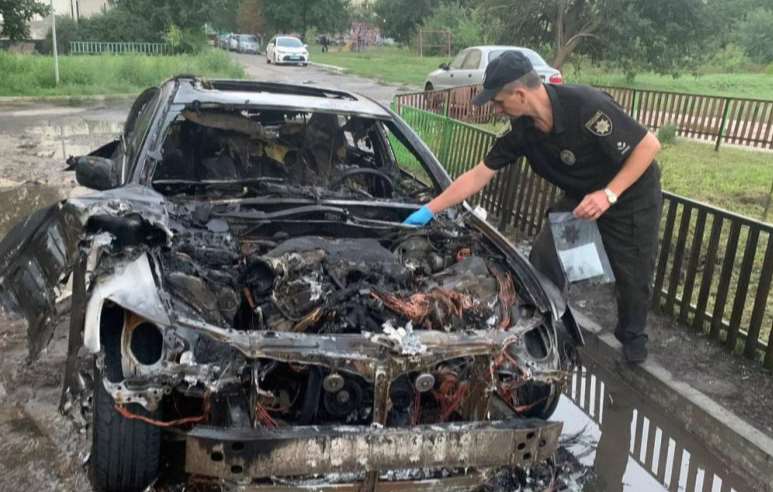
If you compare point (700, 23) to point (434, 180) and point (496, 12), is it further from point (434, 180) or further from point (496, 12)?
point (434, 180)

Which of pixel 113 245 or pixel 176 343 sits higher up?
pixel 113 245

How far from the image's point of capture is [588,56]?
2527 centimetres

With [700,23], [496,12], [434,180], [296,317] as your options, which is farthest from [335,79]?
[296,317]

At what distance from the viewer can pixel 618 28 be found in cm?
2262

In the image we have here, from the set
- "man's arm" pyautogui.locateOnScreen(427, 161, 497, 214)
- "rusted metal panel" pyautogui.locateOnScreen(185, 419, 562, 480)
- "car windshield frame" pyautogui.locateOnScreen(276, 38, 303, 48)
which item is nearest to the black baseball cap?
"man's arm" pyautogui.locateOnScreen(427, 161, 497, 214)

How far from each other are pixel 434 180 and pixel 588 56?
75.3 feet

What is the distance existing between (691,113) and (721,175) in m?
4.40

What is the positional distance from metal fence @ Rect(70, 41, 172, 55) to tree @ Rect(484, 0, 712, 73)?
41.6 ft

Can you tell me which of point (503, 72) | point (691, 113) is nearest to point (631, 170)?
point (503, 72)

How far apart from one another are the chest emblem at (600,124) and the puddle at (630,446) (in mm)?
1262

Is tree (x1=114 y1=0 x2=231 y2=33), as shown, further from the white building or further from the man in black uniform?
the man in black uniform

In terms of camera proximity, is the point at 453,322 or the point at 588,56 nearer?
the point at 453,322

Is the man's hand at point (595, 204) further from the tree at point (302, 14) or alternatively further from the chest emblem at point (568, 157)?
the tree at point (302, 14)

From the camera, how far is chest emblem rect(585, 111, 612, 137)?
146 inches
